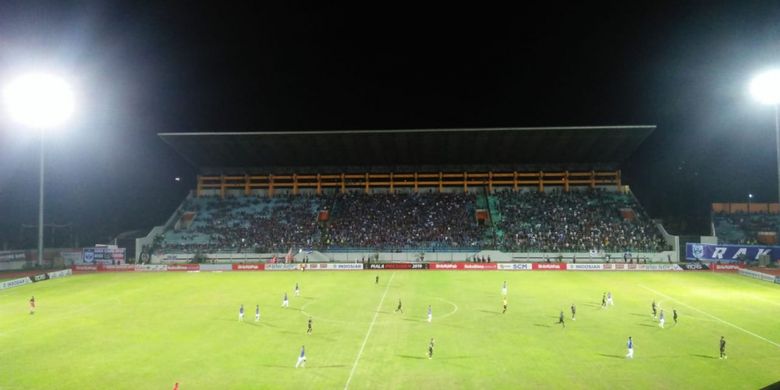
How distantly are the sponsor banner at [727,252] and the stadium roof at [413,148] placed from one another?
1712 cm

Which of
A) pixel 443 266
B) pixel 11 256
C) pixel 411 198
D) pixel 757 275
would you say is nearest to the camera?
pixel 757 275

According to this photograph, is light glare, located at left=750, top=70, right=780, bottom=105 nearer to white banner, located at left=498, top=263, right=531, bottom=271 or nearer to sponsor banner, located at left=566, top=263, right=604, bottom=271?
sponsor banner, located at left=566, top=263, right=604, bottom=271

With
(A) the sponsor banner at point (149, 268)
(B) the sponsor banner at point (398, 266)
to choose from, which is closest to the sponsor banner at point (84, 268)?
(A) the sponsor banner at point (149, 268)

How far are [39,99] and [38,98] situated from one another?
132mm

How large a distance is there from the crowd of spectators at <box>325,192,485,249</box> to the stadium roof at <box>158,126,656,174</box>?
5.98 m

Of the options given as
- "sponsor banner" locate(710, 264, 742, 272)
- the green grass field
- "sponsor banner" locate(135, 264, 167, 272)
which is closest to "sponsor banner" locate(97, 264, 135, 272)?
"sponsor banner" locate(135, 264, 167, 272)

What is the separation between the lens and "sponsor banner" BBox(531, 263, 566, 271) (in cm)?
5931

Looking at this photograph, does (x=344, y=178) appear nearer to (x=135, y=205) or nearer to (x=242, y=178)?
(x=242, y=178)

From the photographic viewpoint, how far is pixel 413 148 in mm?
75188

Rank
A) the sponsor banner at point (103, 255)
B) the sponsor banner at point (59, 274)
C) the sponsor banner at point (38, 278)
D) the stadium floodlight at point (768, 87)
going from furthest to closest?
the sponsor banner at point (103, 255)
the sponsor banner at point (59, 274)
the sponsor banner at point (38, 278)
the stadium floodlight at point (768, 87)

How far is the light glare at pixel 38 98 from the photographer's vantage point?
5162 centimetres

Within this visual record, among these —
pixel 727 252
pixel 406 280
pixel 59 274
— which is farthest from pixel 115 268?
pixel 727 252

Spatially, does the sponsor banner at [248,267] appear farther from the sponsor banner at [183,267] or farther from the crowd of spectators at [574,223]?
the crowd of spectators at [574,223]

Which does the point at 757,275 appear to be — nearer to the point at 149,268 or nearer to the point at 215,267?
the point at 215,267
